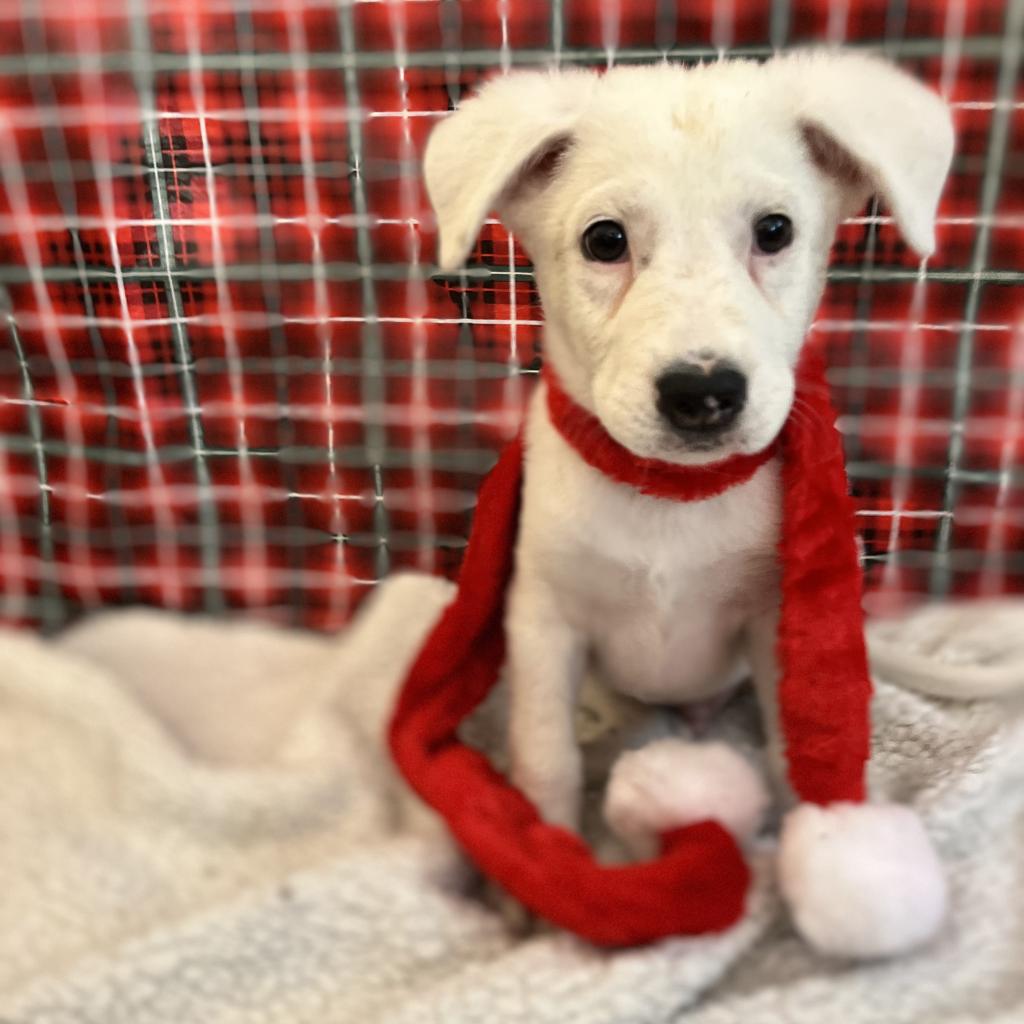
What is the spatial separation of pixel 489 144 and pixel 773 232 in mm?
253

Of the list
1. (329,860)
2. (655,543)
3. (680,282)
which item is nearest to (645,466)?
(655,543)

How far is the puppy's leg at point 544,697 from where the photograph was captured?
1161 millimetres

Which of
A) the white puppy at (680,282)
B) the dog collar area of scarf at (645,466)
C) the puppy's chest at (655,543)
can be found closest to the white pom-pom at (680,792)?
the white puppy at (680,282)

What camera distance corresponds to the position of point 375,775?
1.39 m

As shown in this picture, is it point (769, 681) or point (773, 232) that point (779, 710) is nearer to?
point (769, 681)

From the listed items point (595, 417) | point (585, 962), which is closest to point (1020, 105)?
point (595, 417)

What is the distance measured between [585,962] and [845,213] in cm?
74

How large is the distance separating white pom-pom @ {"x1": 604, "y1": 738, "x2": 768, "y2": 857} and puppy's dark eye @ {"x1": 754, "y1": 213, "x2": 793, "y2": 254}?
19.8 inches

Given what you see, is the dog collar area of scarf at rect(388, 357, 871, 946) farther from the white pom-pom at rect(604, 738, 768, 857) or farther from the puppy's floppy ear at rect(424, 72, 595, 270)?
the puppy's floppy ear at rect(424, 72, 595, 270)

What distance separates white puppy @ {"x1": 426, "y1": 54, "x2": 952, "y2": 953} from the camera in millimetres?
892

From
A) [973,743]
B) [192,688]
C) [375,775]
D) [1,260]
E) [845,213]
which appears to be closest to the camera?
[845,213]

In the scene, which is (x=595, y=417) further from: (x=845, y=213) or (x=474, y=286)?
(x=474, y=286)

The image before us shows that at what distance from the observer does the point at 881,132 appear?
36.6 inches

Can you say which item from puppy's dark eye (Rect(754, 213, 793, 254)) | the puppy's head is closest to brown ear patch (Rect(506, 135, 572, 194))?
the puppy's head
